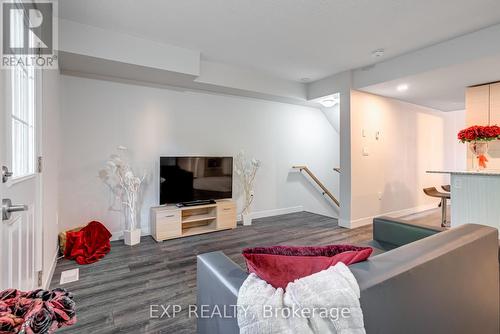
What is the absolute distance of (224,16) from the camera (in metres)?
2.51

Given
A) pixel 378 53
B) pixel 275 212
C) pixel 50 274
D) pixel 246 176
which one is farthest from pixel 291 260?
pixel 275 212

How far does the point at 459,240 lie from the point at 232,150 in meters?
3.49

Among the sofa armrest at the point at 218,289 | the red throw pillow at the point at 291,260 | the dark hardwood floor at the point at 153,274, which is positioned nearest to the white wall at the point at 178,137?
the dark hardwood floor at the point at 153,274

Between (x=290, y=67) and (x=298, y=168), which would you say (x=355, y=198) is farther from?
(x=290, y=67)

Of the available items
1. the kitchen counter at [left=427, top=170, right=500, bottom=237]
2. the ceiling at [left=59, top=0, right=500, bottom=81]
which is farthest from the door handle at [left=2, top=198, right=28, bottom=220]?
the kitchen counter at [left=427, top=170, right=500, bottom=237]

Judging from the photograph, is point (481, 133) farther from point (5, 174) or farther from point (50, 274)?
point (50, 274)

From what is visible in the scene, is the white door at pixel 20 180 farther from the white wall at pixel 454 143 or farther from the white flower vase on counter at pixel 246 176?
the white wall at pixel 454 143

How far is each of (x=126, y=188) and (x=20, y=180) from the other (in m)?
2.04

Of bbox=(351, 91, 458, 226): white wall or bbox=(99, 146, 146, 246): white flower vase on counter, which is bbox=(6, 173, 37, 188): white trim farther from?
bbox=(351, 91, 458, 226): white wall

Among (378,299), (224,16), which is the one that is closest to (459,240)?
(378,299)

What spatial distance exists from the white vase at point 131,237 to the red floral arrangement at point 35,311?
110 inches

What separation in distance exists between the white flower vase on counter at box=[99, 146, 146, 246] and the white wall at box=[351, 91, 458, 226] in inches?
128

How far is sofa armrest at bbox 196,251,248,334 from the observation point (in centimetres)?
90

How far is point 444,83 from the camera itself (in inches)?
144
